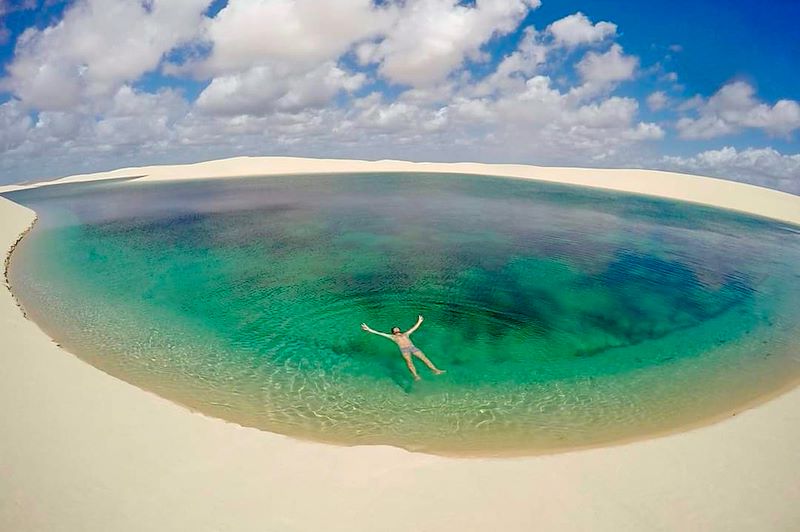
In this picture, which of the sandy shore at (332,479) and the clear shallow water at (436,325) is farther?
the clear shallow water at (436,325)

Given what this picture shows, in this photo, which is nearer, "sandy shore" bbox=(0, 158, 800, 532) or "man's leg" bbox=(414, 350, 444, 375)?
"sandy shore" bbox=(0, 158, 800, 532)

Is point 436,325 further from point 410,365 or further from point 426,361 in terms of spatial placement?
point 410,365

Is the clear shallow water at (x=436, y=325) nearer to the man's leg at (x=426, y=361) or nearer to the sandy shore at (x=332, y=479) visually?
the man's leg at (x=426, y=361)

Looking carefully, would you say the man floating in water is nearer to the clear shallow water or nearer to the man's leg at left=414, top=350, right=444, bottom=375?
the man's leg at left=414, top=350, right=444, bottom=375

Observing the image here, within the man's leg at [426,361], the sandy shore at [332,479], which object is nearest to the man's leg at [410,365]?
the man's leg at [426,361]

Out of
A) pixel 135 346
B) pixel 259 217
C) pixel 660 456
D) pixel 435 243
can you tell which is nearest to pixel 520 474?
pixel 660 456

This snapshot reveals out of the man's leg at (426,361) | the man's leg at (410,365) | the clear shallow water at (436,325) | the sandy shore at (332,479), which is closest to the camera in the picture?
the sandy shore at (332,479)

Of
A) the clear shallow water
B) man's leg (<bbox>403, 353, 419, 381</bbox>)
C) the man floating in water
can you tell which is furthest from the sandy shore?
the man floating in water
